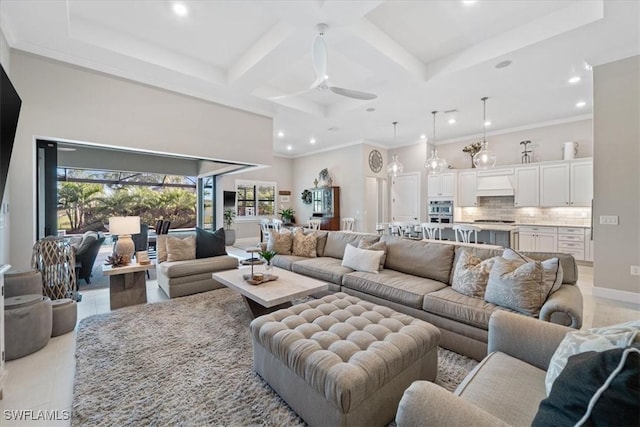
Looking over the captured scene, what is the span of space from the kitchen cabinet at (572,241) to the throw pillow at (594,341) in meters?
6.02

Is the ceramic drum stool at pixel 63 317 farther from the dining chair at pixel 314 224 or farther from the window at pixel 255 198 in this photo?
the window at pixel 255 198

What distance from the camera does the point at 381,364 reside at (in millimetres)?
1499

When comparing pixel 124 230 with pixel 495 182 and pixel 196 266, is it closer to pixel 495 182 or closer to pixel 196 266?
pixel 196 266

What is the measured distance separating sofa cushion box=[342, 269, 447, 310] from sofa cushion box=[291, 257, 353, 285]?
0.15 meters

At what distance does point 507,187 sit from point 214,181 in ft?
25.6

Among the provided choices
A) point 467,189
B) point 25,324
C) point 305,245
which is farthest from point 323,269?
point 467,189

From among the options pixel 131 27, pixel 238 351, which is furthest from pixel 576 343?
pixel 131 27

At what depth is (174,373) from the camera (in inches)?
82.8

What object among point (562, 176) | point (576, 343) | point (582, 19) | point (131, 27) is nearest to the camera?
point (576, 343)

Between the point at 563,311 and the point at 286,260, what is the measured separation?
3248mm

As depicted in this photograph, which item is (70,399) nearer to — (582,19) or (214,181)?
(582,19)

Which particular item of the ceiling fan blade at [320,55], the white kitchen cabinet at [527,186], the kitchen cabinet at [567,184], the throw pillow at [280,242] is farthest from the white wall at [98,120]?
the kitchen cabinet at [567,184]

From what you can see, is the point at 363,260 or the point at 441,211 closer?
the point at 363,260

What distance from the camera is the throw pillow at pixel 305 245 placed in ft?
14.7
